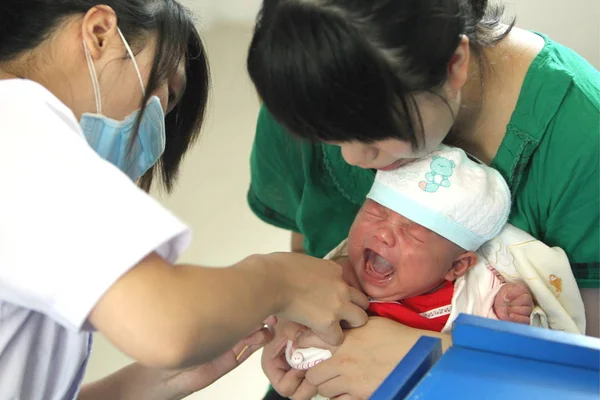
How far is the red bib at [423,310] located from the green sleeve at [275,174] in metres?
0.30

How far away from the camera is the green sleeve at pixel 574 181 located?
87 centimetres

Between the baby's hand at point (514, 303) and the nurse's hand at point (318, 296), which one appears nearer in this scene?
the nurse's hand at point (318, 296)

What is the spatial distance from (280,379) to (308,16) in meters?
0.61

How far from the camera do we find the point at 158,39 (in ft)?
3.04

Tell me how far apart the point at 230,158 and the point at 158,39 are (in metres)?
1.41

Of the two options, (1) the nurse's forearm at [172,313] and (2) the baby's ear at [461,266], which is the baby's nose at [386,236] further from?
(1) the nurse's forearm at [172,313]

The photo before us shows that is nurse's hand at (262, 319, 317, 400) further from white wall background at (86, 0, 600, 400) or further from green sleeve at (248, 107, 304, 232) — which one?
white wall background at (86, 0, 600, 400)

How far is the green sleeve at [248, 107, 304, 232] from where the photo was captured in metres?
1.13

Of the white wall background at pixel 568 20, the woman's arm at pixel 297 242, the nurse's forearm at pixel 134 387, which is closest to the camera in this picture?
the nurse's forearm at pixel 134 387

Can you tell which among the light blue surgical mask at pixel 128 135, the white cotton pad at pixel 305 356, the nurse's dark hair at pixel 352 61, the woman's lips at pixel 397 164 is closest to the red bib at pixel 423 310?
the white cotton pad at pixel 305 356

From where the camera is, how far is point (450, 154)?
3.01 ft

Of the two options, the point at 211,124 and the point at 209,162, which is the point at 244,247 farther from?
the point at 211,124

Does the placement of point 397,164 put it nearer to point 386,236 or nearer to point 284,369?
point 386,236

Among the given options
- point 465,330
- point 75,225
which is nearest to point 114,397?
point 75,225
